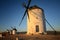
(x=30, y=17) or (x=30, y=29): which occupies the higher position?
(x=30, y=17)

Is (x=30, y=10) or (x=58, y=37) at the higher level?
(x=30, y=10)

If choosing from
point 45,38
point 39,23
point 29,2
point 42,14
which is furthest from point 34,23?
point 45,38

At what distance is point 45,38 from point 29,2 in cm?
1033

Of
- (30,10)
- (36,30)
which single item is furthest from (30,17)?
(36,30)

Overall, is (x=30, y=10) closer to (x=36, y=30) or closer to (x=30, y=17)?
(x=30, y=17)

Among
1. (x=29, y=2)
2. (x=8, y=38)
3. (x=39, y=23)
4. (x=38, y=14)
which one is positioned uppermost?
(x=29, y=2)

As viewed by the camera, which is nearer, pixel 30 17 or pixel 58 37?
pixel 58 37

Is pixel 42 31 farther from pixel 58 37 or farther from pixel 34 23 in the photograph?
pixel 58 37

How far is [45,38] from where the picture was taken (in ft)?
39.7

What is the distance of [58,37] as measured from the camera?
38.5 feet

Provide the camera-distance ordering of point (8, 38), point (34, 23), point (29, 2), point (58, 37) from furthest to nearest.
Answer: point (29, 2) → point (34, 23) → point (8, 38) → point (58, 37)

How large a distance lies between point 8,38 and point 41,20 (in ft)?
28.4

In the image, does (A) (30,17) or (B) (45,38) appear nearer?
(B) (45,38)

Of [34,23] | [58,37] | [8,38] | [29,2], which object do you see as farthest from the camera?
[29,2]
